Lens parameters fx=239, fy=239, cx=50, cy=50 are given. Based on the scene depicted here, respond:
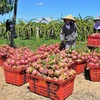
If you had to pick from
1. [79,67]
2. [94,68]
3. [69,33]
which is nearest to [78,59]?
[79,67]

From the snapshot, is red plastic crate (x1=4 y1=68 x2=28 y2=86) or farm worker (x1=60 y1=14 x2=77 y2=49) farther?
farm worker (x1=60 y1=14 x2=77 y2=49)

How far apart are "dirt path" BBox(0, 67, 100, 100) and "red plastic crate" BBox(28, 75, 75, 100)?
102 mm

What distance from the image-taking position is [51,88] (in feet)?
13.1

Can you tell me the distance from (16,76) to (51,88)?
3.41 feet

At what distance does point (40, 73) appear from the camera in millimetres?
4191

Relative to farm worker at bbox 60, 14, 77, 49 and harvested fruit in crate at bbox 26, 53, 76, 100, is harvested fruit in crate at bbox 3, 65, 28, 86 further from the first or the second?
farm worker at bbox 60, 14, 77, 49

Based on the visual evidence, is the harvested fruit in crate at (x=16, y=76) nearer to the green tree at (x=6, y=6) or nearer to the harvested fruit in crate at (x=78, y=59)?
the harvested fruit in crate at (x=78, y=59)

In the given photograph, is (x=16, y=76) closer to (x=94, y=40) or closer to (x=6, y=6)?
(x=94, y=40)

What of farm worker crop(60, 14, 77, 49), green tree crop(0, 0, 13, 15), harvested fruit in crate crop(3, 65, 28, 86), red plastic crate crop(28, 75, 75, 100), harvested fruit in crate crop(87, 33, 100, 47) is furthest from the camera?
green tree crop(0, 0, 13, 15)

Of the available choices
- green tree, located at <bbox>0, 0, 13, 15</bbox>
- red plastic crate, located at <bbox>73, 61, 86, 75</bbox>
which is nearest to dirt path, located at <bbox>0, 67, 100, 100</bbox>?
red plastic crate, located at <bbox>73, 61, 86, 75</bbox>

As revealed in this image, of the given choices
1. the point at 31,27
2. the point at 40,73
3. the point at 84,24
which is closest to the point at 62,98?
the point at 40,73

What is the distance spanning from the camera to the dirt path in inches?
165

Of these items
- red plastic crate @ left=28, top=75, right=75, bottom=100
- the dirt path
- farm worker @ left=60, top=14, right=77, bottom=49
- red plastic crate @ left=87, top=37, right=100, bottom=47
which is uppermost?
farm worker @ left=60, top=14, right=77, bottom=49

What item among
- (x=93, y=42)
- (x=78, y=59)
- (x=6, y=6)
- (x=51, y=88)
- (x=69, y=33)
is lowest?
(x=51, y=88)
